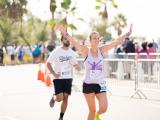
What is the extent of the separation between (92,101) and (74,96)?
448 cm

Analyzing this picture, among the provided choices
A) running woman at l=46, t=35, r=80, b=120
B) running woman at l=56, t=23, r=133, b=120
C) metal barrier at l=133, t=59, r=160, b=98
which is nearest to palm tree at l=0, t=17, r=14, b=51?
metal barrier at l=133, t=59, r=160, b=98

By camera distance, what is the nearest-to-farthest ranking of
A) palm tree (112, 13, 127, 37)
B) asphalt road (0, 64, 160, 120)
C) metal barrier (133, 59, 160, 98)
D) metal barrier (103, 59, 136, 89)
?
asphalt road (0, 64, 160, 120) < metal barrier (133, 59, 160, 98) < metal barrier (103, 59, 136, 89) < palm tree (112, 13, 127, 37)

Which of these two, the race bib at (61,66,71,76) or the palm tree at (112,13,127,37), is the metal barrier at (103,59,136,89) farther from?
the palm tree at (112,13,127,37)

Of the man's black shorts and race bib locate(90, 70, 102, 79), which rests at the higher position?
race bib locate(90, 70, 102, 79)

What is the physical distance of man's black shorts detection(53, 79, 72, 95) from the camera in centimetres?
590

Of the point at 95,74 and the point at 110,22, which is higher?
the point at 110,22

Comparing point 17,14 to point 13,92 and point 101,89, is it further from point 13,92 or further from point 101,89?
point 101,89

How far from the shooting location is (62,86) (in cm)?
598

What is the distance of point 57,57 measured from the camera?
238 inches

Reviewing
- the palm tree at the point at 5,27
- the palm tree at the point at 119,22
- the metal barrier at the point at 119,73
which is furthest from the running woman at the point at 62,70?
the palm tree at the point at 119,22

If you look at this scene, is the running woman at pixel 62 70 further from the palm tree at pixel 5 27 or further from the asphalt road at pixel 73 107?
the palm tree at pixel 5 27

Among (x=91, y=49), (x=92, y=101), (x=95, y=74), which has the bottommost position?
(x=92, y=101)

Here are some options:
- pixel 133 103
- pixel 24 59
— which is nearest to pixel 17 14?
pixel 24 59

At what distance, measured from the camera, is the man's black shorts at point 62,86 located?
5898 millimetres
